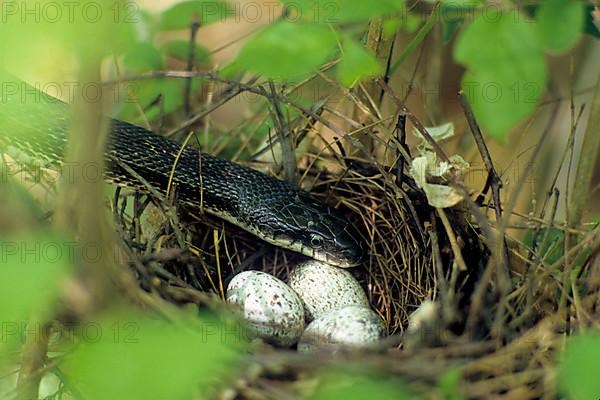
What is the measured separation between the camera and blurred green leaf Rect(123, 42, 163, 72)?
2.44 meters

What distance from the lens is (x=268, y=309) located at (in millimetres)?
1904

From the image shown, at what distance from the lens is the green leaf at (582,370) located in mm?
1035

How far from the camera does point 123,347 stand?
3.24 ft

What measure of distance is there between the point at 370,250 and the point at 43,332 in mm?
1086

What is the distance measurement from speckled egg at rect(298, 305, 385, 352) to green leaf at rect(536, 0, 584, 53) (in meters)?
0.82

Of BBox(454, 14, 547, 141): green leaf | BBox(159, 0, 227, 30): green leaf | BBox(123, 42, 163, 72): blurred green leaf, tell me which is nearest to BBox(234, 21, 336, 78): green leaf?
BBox(454, 14, 547, 141): green leaf

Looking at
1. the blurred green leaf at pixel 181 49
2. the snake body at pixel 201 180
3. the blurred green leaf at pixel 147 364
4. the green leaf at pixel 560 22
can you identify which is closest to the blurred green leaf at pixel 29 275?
the blurred green leaf at pixel 147 364

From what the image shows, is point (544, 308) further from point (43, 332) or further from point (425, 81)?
Result: point (425, 81)

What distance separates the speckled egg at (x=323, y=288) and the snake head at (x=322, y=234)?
0.11ft

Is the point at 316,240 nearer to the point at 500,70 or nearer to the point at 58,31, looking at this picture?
the point at 500,70

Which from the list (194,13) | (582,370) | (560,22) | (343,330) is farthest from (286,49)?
(194,13)

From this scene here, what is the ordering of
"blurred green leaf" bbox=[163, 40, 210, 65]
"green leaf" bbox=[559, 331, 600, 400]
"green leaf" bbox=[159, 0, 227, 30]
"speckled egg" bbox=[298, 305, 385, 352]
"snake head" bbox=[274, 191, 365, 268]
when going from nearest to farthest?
1. "green leaf" bbox=[559, 331, 600, 400]
2. "speckled egg" bbox=[298, 305, 385, 352]
3. "snake head" bbox=[274, 191, 365, 268]
4. "green leaf" bbox=[159, 0, 227, 30]
5. "blurred green leaf" bbox=[163, 40, 210, 65]

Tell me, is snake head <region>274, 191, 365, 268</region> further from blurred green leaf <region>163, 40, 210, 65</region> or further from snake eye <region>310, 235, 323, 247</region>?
blurred green leaf <region>163, 40, 210, 65</region>

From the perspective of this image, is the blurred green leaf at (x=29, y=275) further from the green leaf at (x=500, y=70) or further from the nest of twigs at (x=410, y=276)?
the green leaf at (x=500, y=70)
